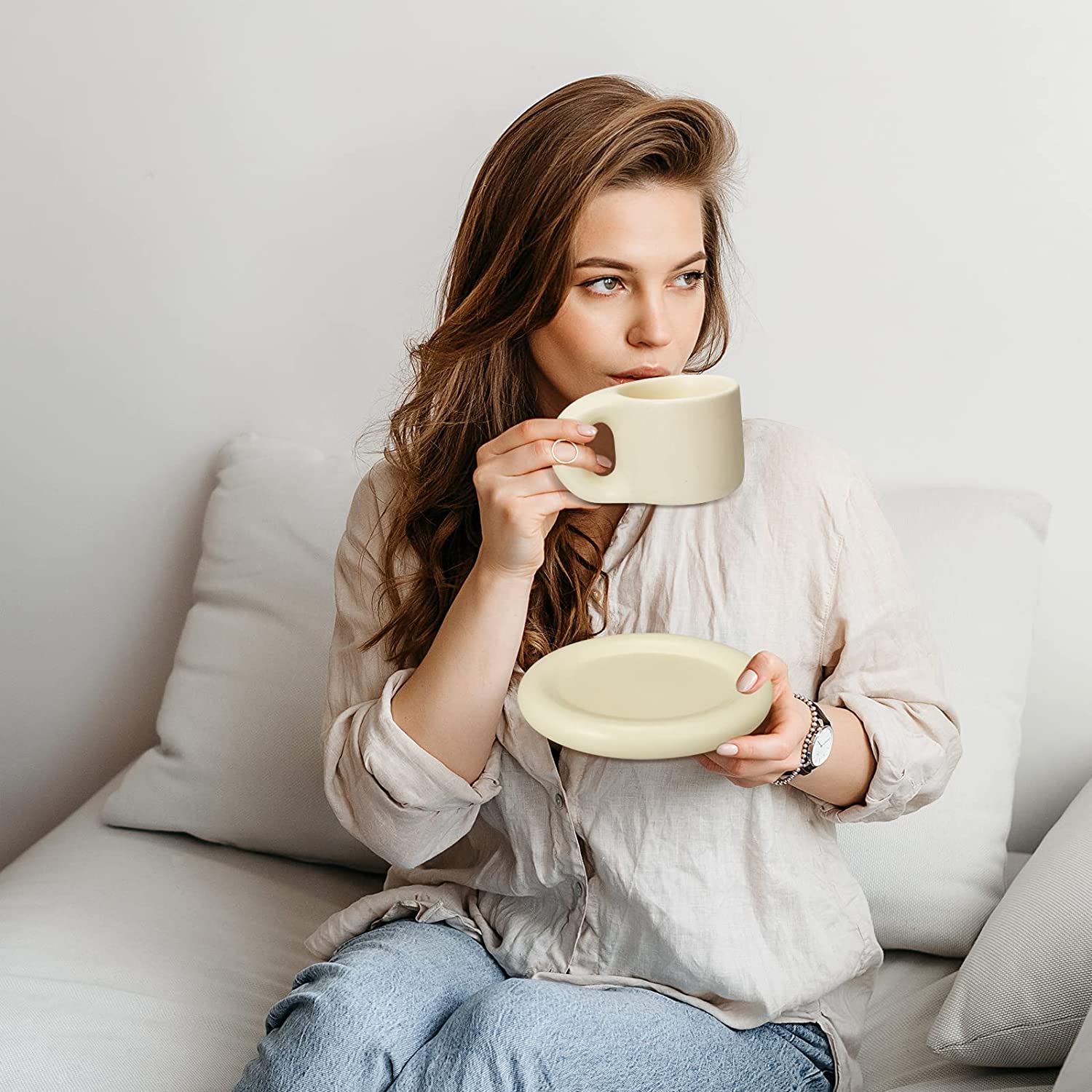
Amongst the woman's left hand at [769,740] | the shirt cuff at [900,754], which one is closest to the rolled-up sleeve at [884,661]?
the shirt cuff at [900,754]

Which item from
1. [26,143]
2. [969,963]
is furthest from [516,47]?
[969,963]

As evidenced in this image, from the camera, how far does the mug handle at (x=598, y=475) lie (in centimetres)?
96

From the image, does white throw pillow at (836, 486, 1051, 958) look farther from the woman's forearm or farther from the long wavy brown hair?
the woman's forearm

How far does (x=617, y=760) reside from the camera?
1.20 m

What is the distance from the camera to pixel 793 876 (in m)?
1.21

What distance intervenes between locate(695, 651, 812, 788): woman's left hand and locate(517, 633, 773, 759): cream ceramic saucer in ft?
0.05

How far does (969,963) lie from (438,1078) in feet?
1.78

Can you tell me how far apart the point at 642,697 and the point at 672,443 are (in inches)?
8.3

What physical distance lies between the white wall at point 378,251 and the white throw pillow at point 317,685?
0.36 ft

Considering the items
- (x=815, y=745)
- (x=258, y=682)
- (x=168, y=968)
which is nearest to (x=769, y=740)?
(x=815, y=745)

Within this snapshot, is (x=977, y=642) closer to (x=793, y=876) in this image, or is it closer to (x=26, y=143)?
(x=793, y=876)

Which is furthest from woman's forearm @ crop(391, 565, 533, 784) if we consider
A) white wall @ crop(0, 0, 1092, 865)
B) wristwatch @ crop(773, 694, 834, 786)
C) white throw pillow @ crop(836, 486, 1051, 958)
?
white wall @ crop(0, 0, 1092, 865)

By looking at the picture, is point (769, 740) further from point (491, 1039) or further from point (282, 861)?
point (282, 861)

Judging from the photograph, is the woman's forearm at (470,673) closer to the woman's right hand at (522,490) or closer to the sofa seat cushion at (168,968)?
the woman's right hand at (522,490)
